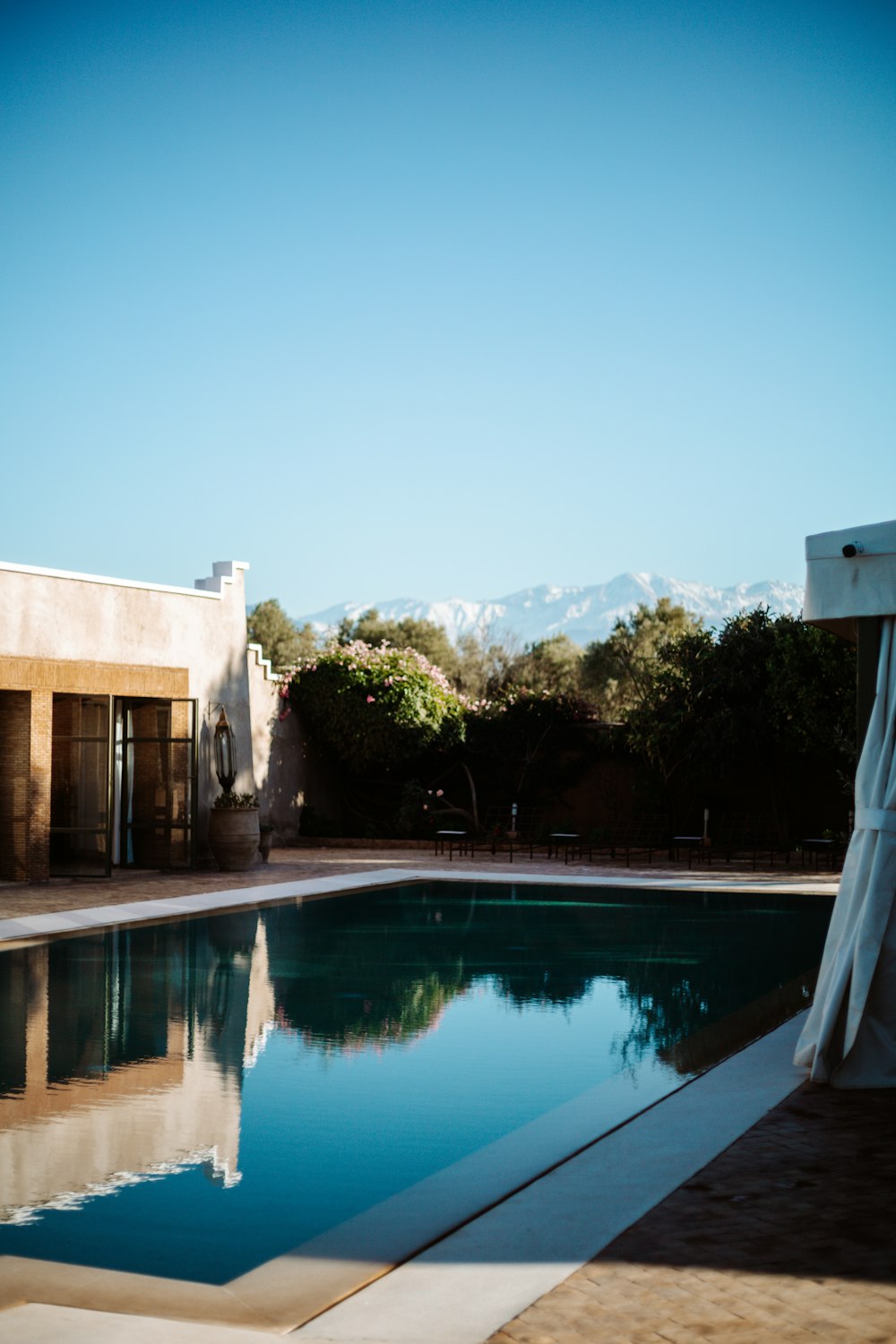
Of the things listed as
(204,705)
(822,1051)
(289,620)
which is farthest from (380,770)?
(289,620)

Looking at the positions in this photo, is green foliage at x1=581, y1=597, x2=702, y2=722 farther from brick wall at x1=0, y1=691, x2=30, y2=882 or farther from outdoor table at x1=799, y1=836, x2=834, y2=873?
brick wall at x1=0, y1=691, x2=30, y2=882

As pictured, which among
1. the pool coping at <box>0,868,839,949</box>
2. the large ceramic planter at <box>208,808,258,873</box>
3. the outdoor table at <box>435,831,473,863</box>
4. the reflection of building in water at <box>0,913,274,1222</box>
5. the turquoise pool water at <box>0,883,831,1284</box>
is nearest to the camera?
the turquoise pool water at <box>0,883,831,1284</box>

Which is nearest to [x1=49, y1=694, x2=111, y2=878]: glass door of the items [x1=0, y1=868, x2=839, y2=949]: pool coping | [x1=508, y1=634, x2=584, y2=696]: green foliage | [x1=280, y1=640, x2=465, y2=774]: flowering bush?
[x1=0, y1=868, x2=839, y2=949]: pool coping

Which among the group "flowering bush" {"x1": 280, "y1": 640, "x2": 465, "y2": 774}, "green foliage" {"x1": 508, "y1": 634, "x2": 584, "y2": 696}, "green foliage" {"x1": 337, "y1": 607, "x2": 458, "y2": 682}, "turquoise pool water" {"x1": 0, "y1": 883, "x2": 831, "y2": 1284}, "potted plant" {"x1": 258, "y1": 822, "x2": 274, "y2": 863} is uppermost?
"green foliage" {"x1": 337, "y1": 607, "x2": 458, "y2": 682}

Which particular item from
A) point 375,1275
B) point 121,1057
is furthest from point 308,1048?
point 375,1275

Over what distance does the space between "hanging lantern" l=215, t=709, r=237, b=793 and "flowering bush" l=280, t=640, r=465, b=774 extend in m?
3.54

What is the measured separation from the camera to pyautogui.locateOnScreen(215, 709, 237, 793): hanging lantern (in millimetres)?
17594

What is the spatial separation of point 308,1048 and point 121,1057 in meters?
1.03

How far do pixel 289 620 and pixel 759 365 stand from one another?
26316mm

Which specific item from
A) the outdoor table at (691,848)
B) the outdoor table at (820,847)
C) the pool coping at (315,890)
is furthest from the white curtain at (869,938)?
the outdoor table at (691,848)

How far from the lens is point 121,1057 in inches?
273

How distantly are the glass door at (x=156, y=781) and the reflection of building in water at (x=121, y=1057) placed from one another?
581 centimetres

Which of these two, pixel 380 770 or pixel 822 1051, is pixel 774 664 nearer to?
pixel 380 770

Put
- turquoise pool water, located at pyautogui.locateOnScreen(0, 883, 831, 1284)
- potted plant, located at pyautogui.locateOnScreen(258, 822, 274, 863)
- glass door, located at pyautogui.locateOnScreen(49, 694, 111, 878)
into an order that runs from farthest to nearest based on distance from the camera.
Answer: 1. potted plant, located at pyautogui.locateOnScreen(258, 822, 274, 863)
2. glass door, located at pyautogui.locateOnScreen(49, 694, 111, 878)
3. turquoise pool water, located at pyautogui.locateOnScreen(0, 883, 831, 1284)
